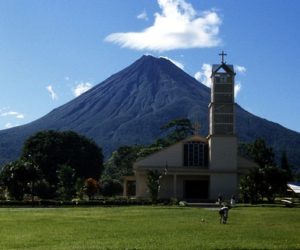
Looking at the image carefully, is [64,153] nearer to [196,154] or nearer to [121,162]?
[196,154]

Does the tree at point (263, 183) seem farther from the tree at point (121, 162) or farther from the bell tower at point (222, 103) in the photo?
the tree at point (121, 162)

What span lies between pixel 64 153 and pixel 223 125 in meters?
23.5

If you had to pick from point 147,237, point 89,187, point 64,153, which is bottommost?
point 147,237

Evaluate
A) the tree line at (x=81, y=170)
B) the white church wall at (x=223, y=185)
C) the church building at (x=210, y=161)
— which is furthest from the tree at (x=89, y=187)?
the white church wall at (x=223, y=185)

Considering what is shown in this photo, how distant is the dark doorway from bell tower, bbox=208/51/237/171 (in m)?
3.30

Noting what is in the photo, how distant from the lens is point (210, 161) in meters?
59.3

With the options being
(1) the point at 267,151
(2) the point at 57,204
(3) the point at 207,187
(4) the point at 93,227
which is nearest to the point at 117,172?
(1) the point at 267,151

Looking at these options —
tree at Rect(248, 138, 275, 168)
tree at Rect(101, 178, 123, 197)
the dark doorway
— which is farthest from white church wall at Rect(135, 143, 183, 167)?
tree at Rect(248, 138, 275, 168)

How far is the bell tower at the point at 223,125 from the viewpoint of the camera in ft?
193

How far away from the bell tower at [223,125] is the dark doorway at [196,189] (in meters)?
3.30

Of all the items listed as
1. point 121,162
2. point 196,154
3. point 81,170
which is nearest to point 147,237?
point 196,154

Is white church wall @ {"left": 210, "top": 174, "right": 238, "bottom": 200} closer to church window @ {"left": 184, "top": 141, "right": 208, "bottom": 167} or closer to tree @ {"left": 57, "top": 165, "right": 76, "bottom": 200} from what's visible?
church window @ {"left": 184, "top": 141, "right": 208, "bottom": 167}

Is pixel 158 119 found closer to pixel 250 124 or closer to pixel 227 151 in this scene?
pixel 250 124

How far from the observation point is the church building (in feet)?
193
